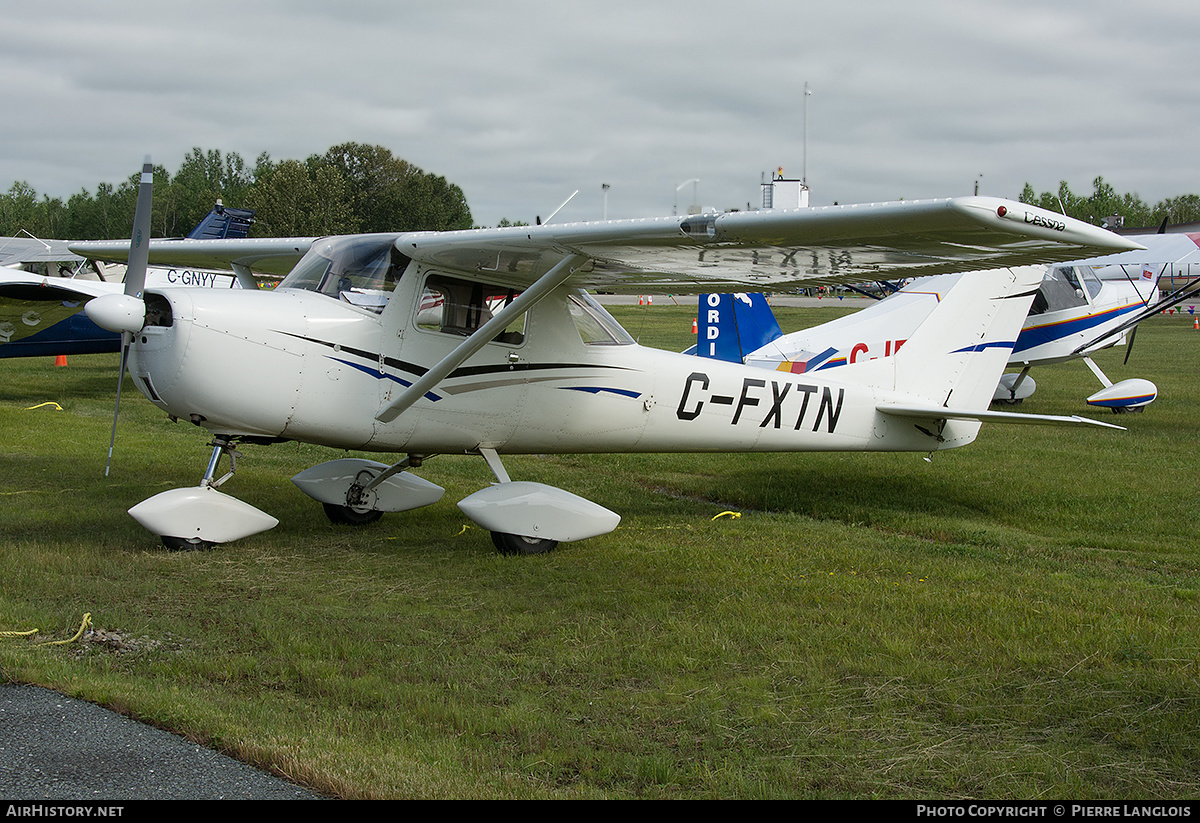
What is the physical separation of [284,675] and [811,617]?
2.81 metres

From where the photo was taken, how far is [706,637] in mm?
4988

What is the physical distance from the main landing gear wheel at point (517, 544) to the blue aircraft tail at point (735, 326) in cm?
616

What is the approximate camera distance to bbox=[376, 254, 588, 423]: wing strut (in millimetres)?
6324

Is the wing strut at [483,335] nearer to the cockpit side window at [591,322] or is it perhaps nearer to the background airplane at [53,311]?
the cockpit side window at [591,322]

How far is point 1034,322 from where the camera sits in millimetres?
16594

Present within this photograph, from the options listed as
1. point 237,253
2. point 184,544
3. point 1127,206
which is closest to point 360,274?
point 184,544

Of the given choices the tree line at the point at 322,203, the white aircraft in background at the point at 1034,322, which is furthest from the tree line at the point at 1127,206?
the white aircraft in background at the point at 1034,322

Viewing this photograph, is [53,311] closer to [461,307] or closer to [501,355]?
[461,307]

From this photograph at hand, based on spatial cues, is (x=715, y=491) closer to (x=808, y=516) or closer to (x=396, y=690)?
(x=808, y=516)

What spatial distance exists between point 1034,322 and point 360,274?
44.3 ft

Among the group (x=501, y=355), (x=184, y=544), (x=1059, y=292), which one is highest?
(x=1059, y=292)

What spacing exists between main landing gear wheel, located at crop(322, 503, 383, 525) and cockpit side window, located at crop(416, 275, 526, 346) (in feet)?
5.75

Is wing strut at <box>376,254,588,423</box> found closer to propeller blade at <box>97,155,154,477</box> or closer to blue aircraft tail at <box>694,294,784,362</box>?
propeller blade at <box>97,155,154,477</box>

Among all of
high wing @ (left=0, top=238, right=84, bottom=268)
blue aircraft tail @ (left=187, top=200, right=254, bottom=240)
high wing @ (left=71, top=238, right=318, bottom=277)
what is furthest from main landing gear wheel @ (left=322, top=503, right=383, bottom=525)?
blue aircraft tail @ (left=187, top=200, right=254, bottom=240)
